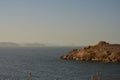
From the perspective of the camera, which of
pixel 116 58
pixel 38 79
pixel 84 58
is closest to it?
pixel 38 79

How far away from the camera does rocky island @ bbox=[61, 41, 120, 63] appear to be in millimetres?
141750

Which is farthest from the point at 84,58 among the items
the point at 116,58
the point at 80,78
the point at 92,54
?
the point at 80,78

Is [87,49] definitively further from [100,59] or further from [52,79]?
[52,79]

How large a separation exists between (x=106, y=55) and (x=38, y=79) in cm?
6988

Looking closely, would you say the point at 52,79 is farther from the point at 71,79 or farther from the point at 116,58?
the point at 116,58

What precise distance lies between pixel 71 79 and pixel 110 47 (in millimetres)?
80823

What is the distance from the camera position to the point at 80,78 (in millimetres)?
83250

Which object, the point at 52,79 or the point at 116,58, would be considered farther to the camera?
the point at 116,58

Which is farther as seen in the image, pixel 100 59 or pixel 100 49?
pixel 100 49

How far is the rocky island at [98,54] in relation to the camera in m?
142

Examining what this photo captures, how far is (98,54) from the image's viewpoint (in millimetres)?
147875

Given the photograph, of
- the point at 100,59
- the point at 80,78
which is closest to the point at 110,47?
the point at 100,59

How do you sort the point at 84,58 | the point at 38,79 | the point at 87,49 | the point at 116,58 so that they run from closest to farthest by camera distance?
1. the point at 38,79
2. the point at 116,58
3. the point at 84,58
4. the point at 87,49

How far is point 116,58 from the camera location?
139 meters
